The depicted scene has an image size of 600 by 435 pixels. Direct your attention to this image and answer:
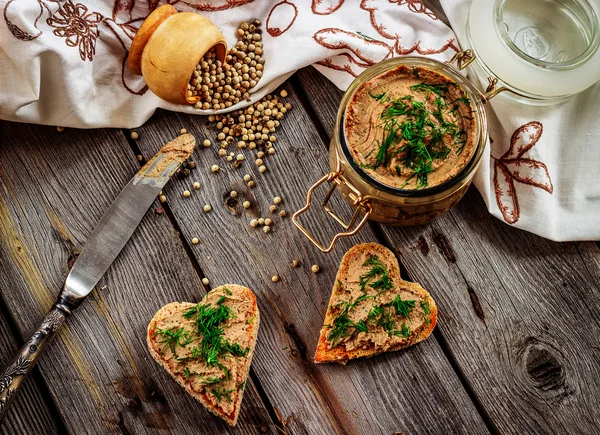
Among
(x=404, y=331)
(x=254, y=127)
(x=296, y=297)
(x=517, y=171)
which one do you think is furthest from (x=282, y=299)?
(x=517, y=171)

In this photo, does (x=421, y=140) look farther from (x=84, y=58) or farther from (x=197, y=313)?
(x=84, y=58)

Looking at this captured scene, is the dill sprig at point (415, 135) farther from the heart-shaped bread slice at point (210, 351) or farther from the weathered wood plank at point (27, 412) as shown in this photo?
the weathered wood plank at point (27, 412)

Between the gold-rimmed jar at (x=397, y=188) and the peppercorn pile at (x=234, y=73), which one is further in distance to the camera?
the peppercorn pile at (x=234, y=73)

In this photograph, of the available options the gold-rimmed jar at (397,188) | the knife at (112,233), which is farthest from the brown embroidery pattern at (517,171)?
the knife at (112,233)

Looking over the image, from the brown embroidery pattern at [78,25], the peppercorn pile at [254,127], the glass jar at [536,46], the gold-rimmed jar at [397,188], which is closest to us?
the gold-rimmed jar at [397,188]

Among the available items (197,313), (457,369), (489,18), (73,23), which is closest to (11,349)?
(197,313)

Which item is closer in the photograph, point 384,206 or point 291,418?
point 384,206
